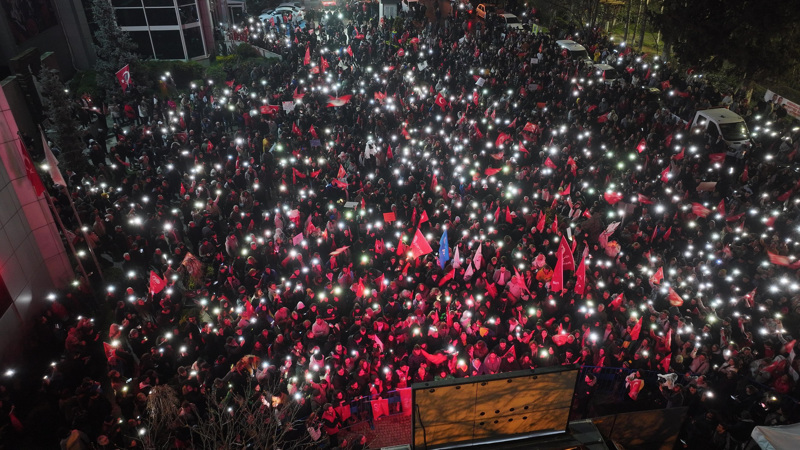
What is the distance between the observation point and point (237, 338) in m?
9.71

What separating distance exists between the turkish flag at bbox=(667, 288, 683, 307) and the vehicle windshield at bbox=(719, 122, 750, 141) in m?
10.1

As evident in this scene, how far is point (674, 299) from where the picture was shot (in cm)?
1059

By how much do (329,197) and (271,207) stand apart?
1.77 meters

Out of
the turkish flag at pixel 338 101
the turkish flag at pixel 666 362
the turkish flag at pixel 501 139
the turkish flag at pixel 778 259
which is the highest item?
the turkish flag at pixel 338 101

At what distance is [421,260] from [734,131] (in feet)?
44.6

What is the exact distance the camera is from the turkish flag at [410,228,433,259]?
11500 mm

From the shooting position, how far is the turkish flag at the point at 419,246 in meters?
11.5

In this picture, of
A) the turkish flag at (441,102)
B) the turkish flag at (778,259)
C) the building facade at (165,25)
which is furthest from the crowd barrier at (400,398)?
Answer: the building facade at (165,25)

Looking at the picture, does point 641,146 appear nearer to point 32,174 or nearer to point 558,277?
point 558,277

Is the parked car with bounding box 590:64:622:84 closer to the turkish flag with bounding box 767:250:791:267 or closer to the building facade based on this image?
the turkish flag with bounding box 767:250:791:267

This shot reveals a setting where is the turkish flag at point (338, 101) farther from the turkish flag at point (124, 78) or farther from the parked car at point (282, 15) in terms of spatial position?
the parked car at point (282, 15)

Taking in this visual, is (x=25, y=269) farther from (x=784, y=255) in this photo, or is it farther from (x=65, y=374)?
(x=784, y=255)

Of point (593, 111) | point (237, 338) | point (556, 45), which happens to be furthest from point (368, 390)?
point (556, 45)

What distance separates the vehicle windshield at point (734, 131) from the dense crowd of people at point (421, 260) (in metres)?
0.53
